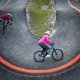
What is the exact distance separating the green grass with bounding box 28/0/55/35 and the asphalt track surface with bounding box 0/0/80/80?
67cm

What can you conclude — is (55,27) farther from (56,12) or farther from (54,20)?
(56,12)

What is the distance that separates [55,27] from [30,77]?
25.5 feet

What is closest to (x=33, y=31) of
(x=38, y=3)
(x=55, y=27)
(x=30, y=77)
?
(x=55, y=27)

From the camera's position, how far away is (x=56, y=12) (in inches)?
936

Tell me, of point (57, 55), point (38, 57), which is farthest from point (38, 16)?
point (57, 55)

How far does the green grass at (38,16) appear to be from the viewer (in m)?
19.8

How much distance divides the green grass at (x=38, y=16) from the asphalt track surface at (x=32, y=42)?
671 millimetres

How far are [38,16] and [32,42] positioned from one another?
5.41m

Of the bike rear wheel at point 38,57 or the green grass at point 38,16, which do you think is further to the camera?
the green grass at point 38,16

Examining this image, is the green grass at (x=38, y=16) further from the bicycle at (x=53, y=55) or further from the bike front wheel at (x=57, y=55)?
the bike front wheel at (x=57, y=55)

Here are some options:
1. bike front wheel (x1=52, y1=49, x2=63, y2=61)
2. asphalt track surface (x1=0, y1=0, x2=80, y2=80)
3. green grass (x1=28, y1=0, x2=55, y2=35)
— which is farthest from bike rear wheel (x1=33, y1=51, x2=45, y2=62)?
green grass (x1=28, y1=0, x2=55, y2=35)

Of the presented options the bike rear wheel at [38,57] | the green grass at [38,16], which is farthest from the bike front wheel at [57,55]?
the green grass at [38,16]

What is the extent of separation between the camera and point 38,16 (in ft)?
73.5

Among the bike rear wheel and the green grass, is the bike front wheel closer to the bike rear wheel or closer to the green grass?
the bike rear wheel
